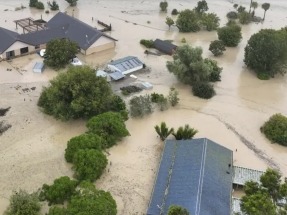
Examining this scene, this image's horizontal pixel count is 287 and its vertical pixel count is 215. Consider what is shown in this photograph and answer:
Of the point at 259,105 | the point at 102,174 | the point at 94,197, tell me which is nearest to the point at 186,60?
the point at 259,105

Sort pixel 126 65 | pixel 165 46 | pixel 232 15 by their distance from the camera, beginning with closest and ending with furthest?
pixel 126 65 < pixel 165 46 < pixel 232 15

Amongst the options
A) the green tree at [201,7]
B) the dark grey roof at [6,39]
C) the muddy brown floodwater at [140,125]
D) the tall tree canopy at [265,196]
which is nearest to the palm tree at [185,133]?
the muddy brown floodwater at [140,125]

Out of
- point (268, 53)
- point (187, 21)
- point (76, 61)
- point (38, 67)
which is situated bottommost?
point (38, 67)

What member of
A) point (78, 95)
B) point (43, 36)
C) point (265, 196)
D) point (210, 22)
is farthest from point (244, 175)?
point (210, 22)

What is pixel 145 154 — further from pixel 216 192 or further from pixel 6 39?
pixel 6 39

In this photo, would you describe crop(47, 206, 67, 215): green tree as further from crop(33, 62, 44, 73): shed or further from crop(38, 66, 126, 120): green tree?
crop(33, 62, 44, 73): shed

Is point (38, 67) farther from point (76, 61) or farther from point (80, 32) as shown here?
point (80, 32)

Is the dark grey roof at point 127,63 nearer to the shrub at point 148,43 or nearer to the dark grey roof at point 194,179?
the shrub at point 148,43
